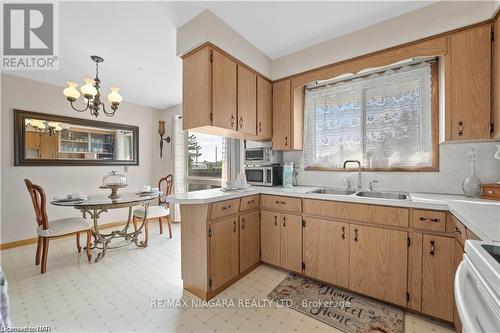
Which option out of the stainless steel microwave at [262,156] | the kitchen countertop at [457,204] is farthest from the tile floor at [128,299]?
the stainless steel microwave at [262,156]

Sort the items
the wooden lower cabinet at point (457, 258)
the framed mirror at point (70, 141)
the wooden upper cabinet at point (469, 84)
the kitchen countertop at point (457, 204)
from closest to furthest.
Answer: the kitchen countertop at point (457, 204)
the wooden lower cabinet at point (457, 258)
the wooden upper cabinet at point (469, 84)
the framed mirror at point (70, 141)

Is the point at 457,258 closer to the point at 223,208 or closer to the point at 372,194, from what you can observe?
the point at 372,194

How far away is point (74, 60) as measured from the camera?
2.74 metres

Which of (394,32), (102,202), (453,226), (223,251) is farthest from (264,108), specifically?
(102,202)

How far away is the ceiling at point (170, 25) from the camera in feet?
6.13

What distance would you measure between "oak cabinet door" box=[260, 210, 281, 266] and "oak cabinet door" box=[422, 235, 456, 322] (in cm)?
130

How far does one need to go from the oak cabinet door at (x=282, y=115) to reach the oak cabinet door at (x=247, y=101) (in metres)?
0.38

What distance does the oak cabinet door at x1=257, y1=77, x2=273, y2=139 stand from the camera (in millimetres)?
2670

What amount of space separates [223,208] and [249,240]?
1.97 feet

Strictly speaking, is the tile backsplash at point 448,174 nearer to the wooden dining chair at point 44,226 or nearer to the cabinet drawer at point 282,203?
the cabinet drawer at point 282,203

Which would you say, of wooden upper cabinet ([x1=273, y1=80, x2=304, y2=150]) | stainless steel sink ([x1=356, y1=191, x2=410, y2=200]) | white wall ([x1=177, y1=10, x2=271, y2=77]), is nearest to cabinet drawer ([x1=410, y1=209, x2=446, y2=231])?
stainless steel sink ([x1=356, y1=191, x2=410, y2=200])

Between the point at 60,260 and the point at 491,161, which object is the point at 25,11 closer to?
the point at 60,260

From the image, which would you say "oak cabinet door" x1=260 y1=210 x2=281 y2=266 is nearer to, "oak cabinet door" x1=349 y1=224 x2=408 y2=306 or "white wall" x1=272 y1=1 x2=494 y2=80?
"oak cabinet door" x1=349 y1=224 x2=408 y2=306

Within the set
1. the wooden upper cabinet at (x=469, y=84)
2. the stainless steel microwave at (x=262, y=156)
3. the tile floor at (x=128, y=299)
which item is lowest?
the tile floor at (x=128, y=299)
